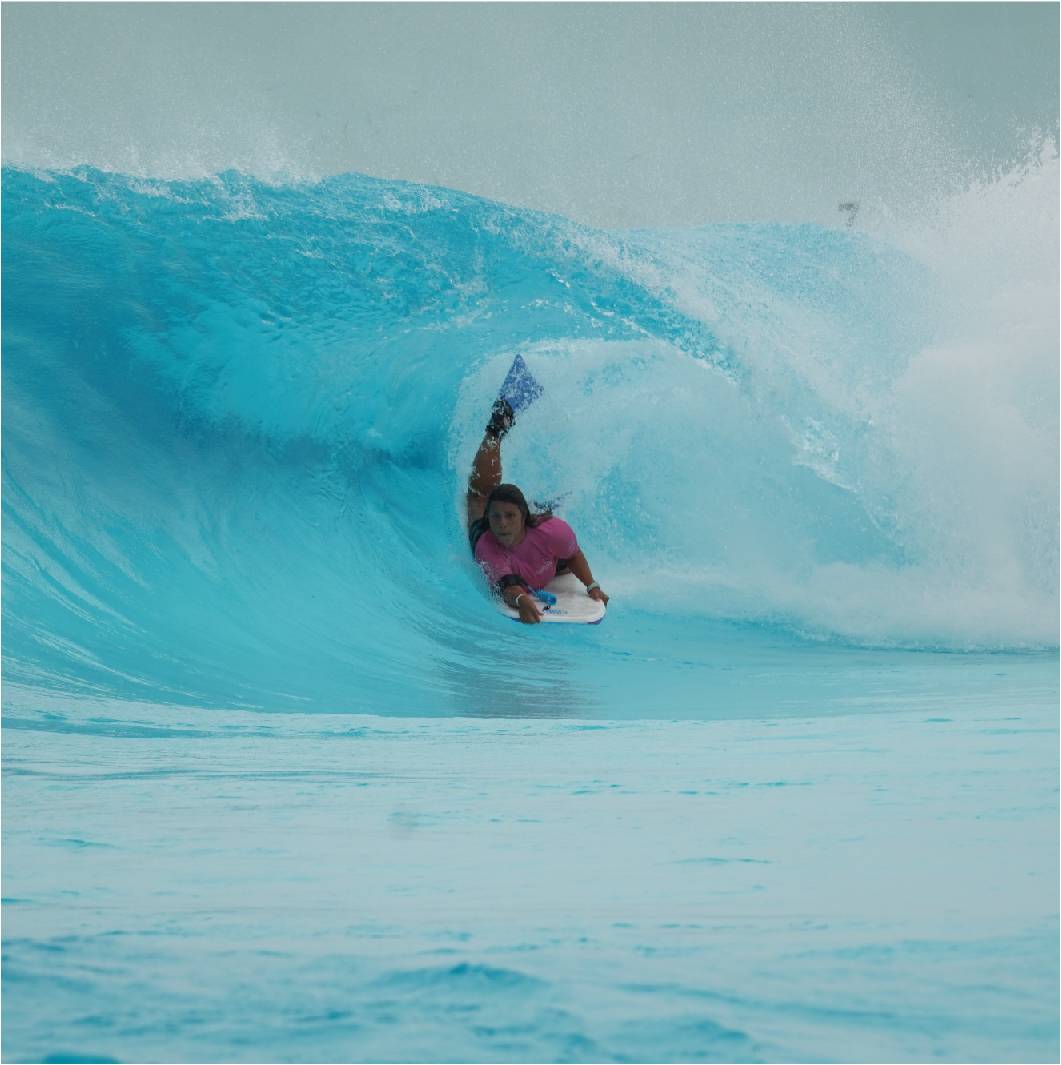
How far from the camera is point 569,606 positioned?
195 inches

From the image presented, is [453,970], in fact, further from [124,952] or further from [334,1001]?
[124,952]

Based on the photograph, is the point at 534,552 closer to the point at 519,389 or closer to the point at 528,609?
the point at 528,609

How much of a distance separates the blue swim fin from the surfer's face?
53.9 inches

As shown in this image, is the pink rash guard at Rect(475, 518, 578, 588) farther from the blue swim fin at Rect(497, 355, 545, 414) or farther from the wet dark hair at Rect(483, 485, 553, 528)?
the blue swim fin at Rect(497, 355, 545, 414)

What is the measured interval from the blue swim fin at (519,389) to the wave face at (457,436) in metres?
0.09

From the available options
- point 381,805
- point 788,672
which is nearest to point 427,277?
point 788,672

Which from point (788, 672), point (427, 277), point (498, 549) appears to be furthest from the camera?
point (427, 277)

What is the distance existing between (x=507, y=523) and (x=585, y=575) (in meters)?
0.42

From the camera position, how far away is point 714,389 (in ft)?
20.0

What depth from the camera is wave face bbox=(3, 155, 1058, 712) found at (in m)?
4.80

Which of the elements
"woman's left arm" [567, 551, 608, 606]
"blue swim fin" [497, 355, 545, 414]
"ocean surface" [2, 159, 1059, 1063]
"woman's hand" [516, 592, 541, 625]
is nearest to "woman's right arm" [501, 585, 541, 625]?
"woman's hand" [516, 592, 541, 625]

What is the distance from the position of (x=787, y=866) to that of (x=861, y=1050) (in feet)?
1.95

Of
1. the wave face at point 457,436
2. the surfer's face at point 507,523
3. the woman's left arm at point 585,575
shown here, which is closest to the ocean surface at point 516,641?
the wave face at point 457,436

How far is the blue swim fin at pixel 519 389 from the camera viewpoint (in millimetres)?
6137
